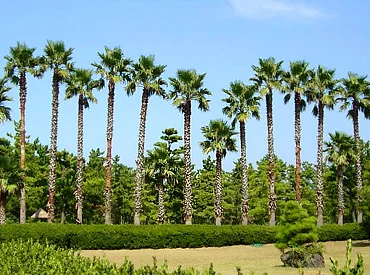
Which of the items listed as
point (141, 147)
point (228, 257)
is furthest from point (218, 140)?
point (228, 257)

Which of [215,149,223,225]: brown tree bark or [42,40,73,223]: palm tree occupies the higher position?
[42,40,73,223]: palm tree

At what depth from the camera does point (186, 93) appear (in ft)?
139

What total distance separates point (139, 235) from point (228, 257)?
738 centimetres

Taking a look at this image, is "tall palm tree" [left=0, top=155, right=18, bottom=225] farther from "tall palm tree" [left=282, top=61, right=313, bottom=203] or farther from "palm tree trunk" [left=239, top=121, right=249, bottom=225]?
"tall palm tree" [left=282, top=61, right=313, bottom=203]

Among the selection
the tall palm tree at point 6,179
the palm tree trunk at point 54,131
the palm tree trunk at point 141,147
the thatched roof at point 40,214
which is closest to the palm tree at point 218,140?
the palm tree trunk at point 141,147

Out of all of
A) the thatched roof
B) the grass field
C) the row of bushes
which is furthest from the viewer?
the thatched roof

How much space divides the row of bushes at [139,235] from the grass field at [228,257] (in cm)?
86

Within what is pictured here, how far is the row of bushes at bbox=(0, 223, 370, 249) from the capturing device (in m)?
31.7

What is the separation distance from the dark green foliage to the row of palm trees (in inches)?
671

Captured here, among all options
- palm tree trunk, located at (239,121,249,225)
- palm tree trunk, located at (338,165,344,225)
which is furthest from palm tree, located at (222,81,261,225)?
palm tree trunk, located at (338,165,344,225)

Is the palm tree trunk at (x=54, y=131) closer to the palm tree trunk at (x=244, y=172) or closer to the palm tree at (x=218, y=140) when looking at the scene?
the palm tree at (x=218, y=140)

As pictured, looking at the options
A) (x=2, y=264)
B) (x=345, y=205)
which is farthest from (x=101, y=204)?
(x=2, y=264)

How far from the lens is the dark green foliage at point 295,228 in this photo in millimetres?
23078

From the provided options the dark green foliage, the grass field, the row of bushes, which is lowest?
the grass field
